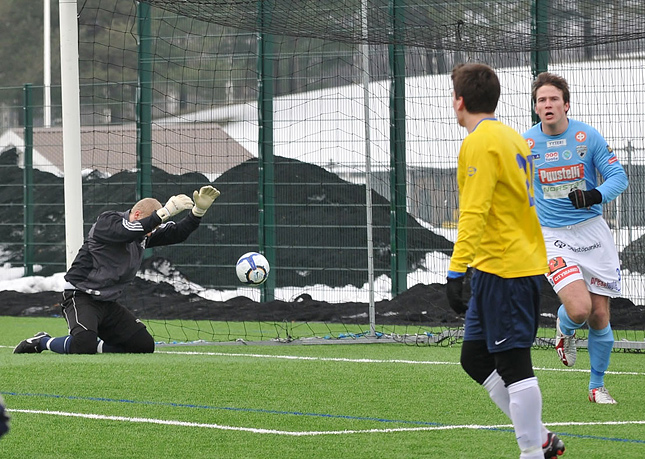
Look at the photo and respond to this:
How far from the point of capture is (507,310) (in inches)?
183

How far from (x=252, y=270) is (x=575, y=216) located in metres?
4.15

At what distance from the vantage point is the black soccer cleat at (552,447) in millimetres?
4754

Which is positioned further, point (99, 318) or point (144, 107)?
point (144, 107)

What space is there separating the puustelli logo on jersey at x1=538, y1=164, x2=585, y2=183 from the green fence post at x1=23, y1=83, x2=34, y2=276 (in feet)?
36.9

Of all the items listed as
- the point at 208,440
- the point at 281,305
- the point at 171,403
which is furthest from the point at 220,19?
the point at 208,440

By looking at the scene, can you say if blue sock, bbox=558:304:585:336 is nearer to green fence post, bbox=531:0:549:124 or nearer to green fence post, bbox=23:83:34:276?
green fence post, bbox=531:0:549:124

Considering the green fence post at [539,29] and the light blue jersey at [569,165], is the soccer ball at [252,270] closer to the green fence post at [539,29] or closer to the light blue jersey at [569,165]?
the light blue jersey at [569,165]

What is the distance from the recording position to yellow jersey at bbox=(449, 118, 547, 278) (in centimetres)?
453

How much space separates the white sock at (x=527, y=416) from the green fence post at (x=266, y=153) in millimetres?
10458

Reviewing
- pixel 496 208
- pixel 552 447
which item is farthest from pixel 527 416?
pixel 496 208

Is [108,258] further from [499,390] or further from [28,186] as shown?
[28,186]

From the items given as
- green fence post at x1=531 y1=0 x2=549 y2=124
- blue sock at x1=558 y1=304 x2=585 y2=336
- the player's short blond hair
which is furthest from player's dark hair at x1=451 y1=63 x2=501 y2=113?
green fence post at x1=531 y1=0 x2=549 y2=124

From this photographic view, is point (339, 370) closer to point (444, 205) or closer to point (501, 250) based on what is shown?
point (501, 250)

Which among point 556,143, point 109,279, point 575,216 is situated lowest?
point 109,279
